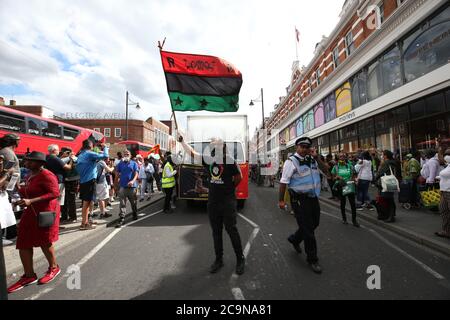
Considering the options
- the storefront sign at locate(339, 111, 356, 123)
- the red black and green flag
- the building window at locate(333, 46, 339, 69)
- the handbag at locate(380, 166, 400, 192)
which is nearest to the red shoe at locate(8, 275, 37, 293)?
the red black and green flag

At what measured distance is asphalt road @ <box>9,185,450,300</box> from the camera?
9.03 ft

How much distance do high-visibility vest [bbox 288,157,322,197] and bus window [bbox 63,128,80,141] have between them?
16.5 metres

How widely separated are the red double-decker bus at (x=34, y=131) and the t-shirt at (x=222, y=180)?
27.1 feet

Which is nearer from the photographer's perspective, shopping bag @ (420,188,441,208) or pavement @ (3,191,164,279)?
pavement @ (3,191,164,279)

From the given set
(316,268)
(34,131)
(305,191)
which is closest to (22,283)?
(316,268)

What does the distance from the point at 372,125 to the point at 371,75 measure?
9.73 feet

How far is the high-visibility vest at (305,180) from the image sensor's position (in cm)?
358

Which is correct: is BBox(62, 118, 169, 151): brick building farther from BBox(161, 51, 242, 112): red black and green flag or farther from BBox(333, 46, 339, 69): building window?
BBox(161, 51, 242, 112): red black and green flag

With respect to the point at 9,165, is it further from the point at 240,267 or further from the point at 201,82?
the point at 201,82

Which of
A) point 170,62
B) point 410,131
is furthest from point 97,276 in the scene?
point 410,131

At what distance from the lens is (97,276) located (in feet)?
10.6

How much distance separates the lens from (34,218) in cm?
305

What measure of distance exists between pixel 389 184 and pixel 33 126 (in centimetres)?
1611

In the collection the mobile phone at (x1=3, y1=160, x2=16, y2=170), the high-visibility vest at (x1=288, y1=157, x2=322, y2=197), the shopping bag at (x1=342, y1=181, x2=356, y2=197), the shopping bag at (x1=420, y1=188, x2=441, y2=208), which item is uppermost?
the mobile phone at (x1=3, y1=160, x2=16, y2=170)
